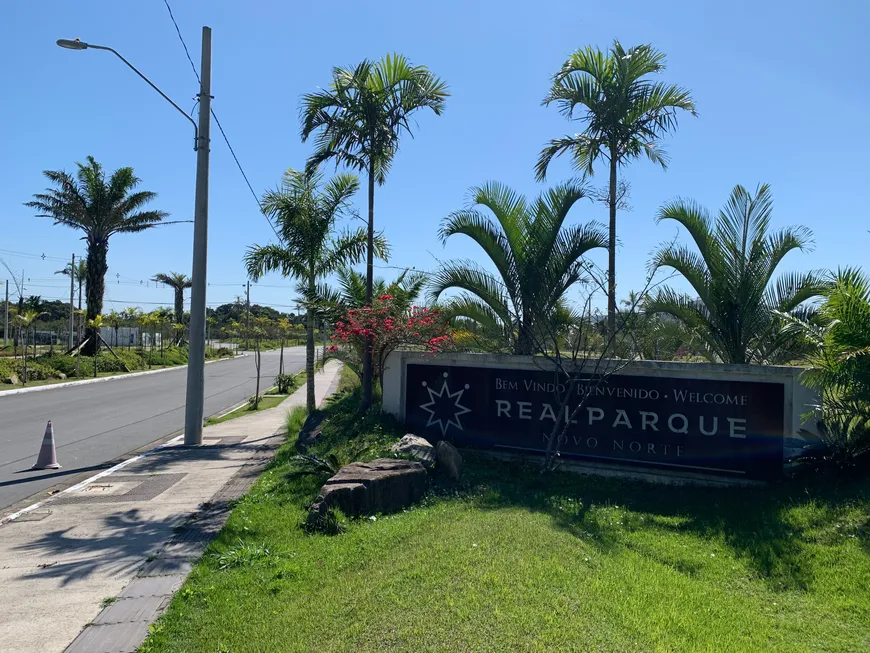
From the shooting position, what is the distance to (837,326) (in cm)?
617

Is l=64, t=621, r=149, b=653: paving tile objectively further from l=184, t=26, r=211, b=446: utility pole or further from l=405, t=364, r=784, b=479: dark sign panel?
l=184, t=26, r=211, b=446: utility pole

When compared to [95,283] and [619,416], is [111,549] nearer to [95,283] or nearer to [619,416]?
[619,416]

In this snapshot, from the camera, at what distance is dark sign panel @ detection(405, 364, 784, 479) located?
7.35 m

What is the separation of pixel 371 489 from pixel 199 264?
713 centimetres

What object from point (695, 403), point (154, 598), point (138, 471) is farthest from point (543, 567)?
point (138, 471)

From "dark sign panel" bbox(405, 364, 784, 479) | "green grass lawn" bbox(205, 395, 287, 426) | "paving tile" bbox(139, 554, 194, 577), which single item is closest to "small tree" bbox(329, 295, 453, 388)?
"dark sign panel" bbox(405, 364, 784, 479)

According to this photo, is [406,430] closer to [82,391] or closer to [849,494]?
[849,494]

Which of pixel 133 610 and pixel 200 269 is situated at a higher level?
pixel 200 269

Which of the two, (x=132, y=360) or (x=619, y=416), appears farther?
(x=132, y=360)

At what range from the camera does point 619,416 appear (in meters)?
8.11

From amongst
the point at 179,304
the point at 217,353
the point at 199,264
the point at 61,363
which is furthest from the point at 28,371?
the point at 179,304

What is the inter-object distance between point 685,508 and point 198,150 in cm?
1022

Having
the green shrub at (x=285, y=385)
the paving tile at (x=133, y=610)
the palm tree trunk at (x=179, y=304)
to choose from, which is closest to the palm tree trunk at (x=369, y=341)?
the paving tile at (x=133, y=610)

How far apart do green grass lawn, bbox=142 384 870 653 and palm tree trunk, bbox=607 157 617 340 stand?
2795mm
